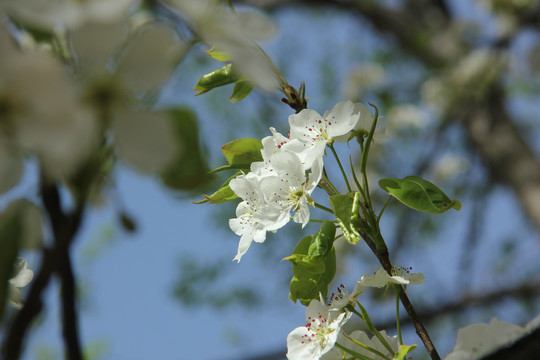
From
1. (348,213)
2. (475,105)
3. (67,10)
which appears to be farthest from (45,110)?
(475,105)

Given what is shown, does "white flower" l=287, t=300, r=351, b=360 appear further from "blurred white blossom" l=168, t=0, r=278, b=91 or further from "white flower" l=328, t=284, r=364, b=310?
"blurred white blossom" l=168, t=0, r=278, b=91

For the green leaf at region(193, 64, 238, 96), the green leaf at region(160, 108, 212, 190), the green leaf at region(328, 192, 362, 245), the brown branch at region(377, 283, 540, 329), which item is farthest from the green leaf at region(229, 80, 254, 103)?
the brown branch at region(377, 283, 540, 329)

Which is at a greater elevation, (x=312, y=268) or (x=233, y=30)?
(x=233, y=30)

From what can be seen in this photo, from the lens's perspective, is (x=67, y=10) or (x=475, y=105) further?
(x=475, y=105)

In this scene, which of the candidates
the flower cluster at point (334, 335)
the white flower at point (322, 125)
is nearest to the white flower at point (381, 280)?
the flower cluster at point (334, 335)

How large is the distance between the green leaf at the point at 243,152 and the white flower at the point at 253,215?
28mm

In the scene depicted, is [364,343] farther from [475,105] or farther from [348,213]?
[475,105]

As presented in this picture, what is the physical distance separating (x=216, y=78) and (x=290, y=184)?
121 mm

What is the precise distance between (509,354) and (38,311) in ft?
0.67

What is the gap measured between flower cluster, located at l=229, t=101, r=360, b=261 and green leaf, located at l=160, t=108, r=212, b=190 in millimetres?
196

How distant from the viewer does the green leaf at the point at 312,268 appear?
0.40m

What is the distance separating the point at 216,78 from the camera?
448 millimetres

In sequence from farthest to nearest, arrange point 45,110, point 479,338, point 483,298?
1. point 483,298
2. point 479,338
3. point 45,110

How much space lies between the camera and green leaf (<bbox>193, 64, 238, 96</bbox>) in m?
0.45
